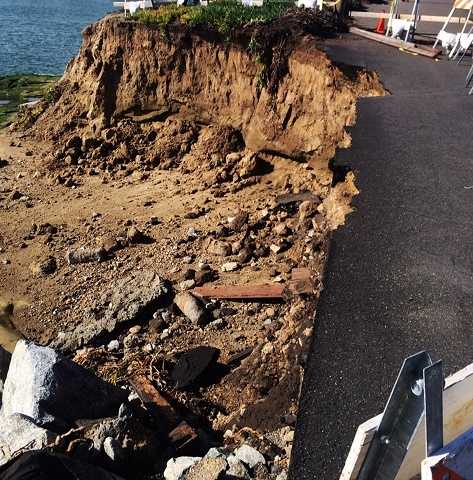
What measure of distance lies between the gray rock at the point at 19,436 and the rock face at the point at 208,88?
6549mm

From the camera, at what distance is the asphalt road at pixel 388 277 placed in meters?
3.97

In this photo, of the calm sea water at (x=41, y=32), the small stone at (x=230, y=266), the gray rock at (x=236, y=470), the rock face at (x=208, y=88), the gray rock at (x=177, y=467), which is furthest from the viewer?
the calm sea water at (x=41, y=32)

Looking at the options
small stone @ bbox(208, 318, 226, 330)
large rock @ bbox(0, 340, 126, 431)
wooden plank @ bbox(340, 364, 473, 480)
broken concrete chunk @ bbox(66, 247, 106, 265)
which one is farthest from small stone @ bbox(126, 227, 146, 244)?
wooden plank @ bbox(340, 364, 473, 480)

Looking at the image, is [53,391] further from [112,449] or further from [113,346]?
[113,346]

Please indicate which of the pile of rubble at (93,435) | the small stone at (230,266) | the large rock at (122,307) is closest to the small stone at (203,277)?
the small stone at (230,266)

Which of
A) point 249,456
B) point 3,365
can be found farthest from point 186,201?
point 249,456

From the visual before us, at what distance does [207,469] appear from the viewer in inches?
161

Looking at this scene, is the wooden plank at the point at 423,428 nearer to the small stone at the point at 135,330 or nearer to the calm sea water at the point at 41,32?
the small stone at the point at 135,330

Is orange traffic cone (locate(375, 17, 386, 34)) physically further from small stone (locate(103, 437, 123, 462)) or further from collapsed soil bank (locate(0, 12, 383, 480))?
small stone (locate(103, 437, 123, 462))

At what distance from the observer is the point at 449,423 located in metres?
2.84

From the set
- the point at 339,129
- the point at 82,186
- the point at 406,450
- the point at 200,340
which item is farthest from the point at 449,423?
the point at 82,186

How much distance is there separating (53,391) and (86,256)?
18.5 ft

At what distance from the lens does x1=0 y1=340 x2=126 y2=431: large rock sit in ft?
15.8

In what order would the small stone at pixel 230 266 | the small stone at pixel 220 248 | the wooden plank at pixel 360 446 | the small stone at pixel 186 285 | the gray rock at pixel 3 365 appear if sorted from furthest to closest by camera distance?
the small stone at pixel 220 248 < the small stone at pixel 230 266 < the small stone at pixel 186 285 < the gray rock at pixel 3 365 < the wooden plank at pixel 360 446
